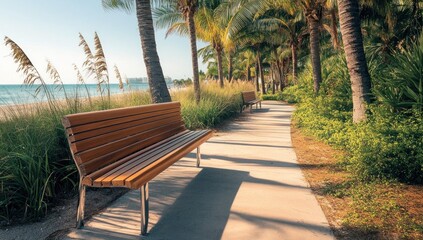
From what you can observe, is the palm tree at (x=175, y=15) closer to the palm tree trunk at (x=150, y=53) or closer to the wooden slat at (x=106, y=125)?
the palm tree trunk at (x=150, y=53)

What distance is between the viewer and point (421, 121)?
3.46m

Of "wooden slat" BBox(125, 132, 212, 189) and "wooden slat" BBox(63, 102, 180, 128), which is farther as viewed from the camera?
"wooden slat" BBox(63, 102, 180, 128)

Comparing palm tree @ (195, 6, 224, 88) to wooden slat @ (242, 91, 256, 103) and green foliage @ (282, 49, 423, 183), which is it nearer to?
wooden slat @ (242, 91, 256, 103)

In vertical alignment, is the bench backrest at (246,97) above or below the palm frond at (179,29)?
below

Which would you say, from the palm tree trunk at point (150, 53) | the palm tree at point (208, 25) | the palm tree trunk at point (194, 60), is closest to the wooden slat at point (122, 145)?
the palm tree trunk at point (150, 53)

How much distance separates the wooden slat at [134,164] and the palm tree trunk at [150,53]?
2143 millimetres

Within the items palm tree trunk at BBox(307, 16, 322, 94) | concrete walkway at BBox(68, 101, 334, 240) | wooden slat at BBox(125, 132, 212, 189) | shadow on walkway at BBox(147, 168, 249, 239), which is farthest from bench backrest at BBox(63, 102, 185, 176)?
palm tree trunk at BBox(307, 16, 322, 94)

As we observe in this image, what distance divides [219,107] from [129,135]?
6.85 metres

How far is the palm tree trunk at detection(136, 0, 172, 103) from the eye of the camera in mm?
5969

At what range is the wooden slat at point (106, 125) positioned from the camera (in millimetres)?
2496

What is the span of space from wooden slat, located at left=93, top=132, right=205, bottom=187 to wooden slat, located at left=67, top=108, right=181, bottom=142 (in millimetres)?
418

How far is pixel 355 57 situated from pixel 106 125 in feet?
14.6

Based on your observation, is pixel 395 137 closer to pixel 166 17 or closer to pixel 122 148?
pixel 122 148

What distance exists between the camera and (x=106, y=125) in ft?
9.66
